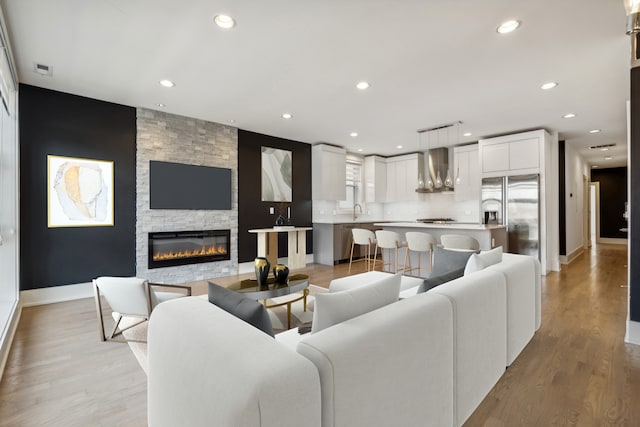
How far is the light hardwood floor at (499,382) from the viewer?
5.87ft

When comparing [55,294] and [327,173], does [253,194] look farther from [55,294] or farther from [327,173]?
[55,294]

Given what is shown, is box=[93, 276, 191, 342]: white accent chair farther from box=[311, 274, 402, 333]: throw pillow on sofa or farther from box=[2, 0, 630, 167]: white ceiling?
box=[2, 0, 630, 167]: white ceiling

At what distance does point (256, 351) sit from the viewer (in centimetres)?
95

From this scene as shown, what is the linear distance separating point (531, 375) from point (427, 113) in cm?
378

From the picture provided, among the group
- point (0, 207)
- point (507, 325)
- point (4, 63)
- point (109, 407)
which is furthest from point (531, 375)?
point (4, 63)

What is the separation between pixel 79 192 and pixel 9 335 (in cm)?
197

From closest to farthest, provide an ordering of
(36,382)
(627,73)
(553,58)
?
(36,382)
(553,58)
(627,73)

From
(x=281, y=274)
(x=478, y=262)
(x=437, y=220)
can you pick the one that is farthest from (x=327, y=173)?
(x=478, y=262)

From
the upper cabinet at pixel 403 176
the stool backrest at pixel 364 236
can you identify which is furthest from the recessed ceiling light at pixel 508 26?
the upper cabinet at pixel 403 176

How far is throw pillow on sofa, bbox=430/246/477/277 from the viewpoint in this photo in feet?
8.89

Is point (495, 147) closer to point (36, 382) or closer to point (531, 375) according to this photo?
point (531, 375)

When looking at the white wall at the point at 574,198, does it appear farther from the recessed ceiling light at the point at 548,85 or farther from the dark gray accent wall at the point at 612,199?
the recessed ceiling light at the point at 548,85

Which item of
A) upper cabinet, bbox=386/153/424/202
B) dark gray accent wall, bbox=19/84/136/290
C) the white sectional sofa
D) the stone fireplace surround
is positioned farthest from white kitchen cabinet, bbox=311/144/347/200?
the white sectional sofa

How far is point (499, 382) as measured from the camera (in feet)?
6.95
